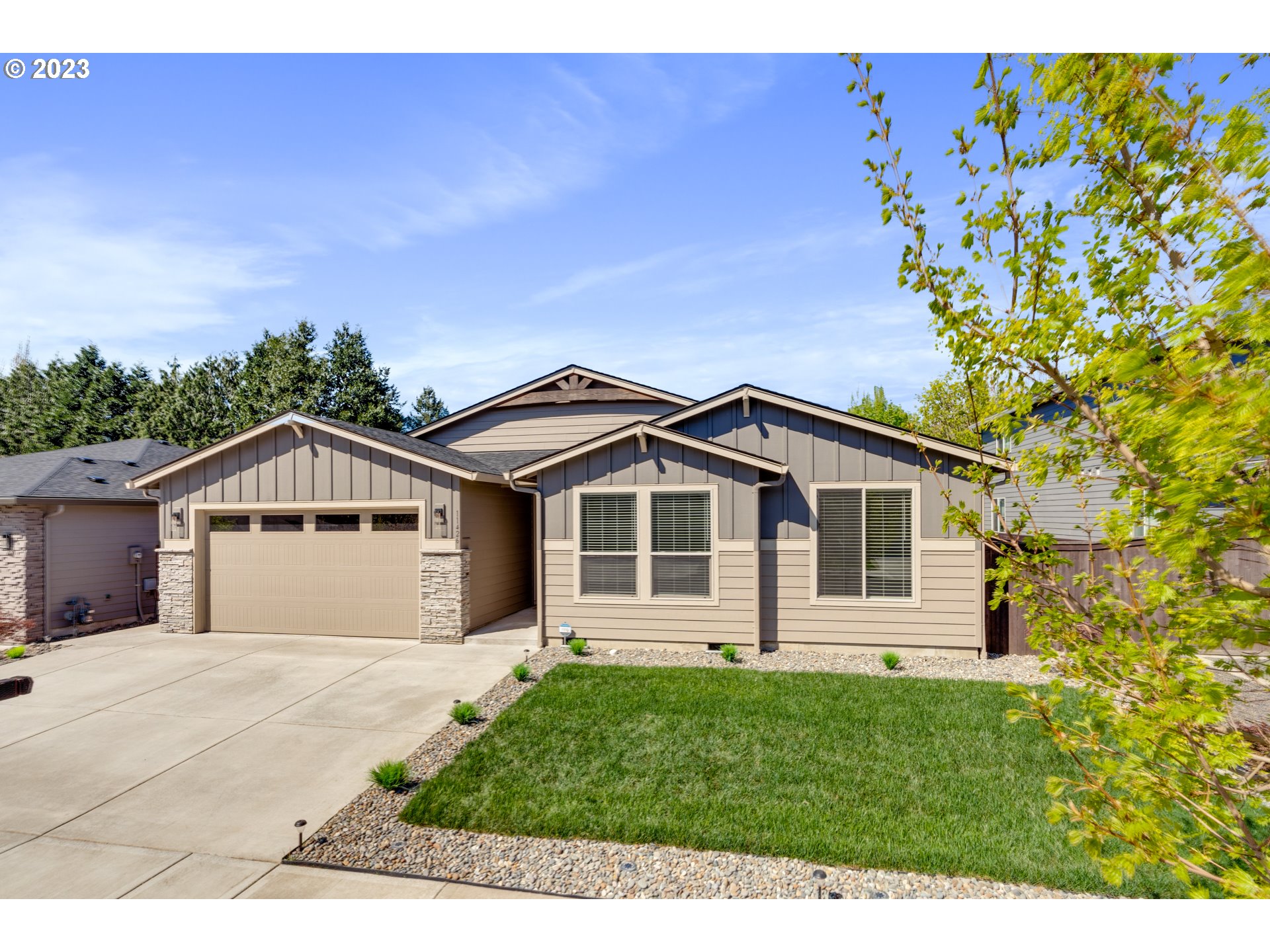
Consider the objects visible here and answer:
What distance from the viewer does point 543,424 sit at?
45.4 feet

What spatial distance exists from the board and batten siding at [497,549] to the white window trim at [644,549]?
2.02 meters

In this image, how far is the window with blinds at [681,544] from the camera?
927 cm

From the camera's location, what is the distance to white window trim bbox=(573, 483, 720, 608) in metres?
9.23

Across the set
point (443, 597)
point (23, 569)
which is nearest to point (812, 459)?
point (443, 597)

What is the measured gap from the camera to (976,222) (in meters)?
2.19

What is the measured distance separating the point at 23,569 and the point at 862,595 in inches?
570

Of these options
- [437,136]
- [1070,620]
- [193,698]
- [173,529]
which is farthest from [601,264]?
[173,529]

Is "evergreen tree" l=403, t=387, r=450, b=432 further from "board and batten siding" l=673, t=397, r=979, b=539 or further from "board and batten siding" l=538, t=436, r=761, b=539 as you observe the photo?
"board and batten siding" l=673, t=397, r=979, b=539

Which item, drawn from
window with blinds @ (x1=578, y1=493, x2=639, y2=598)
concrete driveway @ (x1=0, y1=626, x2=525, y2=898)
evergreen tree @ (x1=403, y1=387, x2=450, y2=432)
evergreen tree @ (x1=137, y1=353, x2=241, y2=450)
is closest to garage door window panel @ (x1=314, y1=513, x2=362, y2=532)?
concrete driveway @ (x1=0, y1=626, x2=525, y2=898)

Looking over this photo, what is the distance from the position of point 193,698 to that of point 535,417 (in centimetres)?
838

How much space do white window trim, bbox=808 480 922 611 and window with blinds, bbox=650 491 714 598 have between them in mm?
1601

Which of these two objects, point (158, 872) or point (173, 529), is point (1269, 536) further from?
point (173, 529)

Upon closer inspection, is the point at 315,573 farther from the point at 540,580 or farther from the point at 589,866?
the point at 589,866

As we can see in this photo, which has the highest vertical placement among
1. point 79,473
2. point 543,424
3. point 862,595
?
point 543,424
